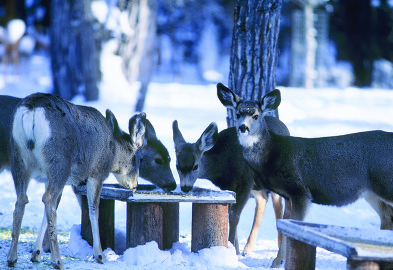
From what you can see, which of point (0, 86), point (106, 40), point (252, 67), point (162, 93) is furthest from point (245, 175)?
point (0, 86)

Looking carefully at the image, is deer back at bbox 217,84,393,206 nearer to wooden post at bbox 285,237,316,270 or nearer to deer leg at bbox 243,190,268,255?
deer leg at bbox 243,190,268,255

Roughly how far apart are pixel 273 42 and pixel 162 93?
11069 mm

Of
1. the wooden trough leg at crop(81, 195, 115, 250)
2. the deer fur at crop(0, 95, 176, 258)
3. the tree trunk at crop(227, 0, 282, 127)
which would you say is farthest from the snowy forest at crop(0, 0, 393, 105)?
the wooden trough leg at crop(81, 195, 115, 250)

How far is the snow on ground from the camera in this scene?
696cm

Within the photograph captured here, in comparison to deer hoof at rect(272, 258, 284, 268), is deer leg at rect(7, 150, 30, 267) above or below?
above

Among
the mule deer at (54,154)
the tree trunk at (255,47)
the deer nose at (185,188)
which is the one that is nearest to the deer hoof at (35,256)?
the mule deer at (54,154)

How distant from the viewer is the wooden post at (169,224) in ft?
24.8

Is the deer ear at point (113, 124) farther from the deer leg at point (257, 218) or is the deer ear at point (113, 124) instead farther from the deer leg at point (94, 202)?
the deer leg at point (257, 218)

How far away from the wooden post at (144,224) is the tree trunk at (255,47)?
331cm

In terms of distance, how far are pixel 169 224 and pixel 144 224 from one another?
606 mm

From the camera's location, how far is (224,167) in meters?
8.53

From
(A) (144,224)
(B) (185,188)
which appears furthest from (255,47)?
(A) (144,224)

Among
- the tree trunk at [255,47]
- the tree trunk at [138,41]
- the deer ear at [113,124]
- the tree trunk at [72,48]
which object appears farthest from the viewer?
the tree trunk at [138,41]

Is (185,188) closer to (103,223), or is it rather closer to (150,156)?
(150,156)
